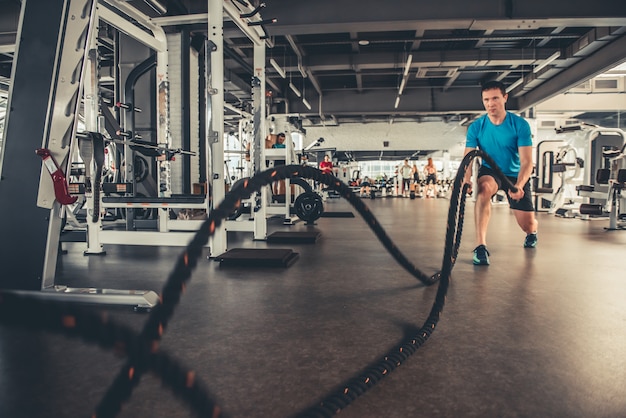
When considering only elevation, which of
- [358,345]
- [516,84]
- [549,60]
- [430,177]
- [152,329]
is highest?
[516,84]

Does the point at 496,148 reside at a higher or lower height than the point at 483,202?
higher

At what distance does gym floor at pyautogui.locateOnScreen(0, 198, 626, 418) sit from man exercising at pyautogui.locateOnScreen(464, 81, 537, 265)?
414mm

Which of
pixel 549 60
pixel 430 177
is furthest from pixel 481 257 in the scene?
pixel 430 177

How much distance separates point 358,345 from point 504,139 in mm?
2231

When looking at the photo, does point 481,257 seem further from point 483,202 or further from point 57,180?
point 57,180

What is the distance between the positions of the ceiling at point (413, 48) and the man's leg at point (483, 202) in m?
1.93

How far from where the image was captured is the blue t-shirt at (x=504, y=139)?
3059 millimetres

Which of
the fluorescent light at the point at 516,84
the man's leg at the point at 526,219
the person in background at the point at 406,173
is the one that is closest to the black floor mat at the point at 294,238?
the man's leg at the point at 526,219

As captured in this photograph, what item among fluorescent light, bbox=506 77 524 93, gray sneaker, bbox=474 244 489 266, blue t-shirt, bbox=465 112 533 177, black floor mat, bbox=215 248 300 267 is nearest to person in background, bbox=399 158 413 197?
fluorescent light, bbox=506 77 524 93

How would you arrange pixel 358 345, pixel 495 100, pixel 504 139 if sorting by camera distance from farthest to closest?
pixel 504 139
pixel 495 100
pixel 358 345

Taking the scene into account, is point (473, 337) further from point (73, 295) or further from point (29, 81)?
point (29, 81)

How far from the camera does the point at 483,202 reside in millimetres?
3033

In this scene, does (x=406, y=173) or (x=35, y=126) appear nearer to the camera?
(x=35, y=126)

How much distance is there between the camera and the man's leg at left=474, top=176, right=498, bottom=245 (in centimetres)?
294
